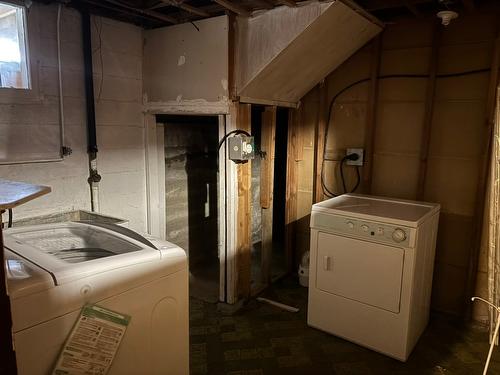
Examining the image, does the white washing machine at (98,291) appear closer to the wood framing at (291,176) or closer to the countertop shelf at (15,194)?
the countertop shelf at (15,194)

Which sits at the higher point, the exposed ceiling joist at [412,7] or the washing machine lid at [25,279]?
the exposed ceiling joist at [412,7]

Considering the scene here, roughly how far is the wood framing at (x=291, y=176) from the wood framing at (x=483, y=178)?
140 centimetres

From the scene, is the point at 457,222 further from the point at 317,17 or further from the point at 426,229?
the point at 317,17

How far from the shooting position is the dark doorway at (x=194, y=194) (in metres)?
3.25

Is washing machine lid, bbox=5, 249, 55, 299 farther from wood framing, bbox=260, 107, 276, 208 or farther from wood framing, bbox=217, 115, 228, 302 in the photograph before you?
wood framing, bbox=260, 107, 276, 208

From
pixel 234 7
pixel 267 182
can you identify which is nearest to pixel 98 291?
pixel 234 7

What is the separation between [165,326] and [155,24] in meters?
2.25

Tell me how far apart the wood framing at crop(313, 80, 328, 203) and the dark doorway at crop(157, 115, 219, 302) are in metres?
0.93

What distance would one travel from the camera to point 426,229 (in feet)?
7.68

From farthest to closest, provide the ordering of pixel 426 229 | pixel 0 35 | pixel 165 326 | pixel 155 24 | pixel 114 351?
pixel 155 24 → pixel 426 229 → pixel 0 35 → pixel 165 326 → pixel 114 351

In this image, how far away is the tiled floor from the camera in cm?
225

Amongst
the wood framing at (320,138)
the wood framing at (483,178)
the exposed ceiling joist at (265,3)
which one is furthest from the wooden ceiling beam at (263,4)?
the wood framing at (483,178)

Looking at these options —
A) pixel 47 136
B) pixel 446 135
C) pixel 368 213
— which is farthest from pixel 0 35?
pixel 446 135

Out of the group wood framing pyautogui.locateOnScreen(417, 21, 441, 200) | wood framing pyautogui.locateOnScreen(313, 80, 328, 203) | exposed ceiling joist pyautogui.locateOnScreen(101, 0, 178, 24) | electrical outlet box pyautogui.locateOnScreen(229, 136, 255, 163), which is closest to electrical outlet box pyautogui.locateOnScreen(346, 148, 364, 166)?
wood framing pyautogui.locateOnScreen(313, 80, 328, 203)
